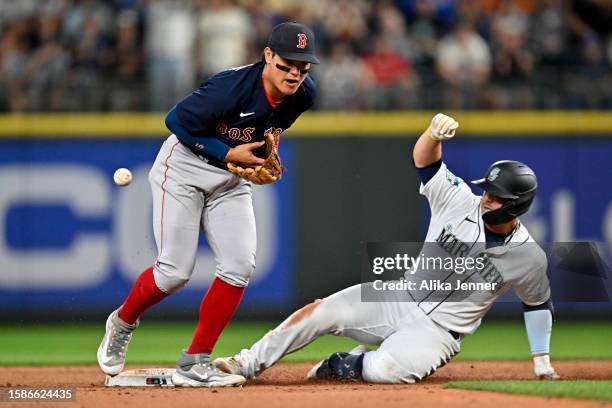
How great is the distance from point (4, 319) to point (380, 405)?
6382 millimetres

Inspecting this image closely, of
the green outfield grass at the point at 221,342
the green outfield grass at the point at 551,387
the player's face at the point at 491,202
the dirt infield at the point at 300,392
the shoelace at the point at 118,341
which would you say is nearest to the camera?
the dirt infield at the point at 300,392

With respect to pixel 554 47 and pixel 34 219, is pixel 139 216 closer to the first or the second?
pixel 34 219

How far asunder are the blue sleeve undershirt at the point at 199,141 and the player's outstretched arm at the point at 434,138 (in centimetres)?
110

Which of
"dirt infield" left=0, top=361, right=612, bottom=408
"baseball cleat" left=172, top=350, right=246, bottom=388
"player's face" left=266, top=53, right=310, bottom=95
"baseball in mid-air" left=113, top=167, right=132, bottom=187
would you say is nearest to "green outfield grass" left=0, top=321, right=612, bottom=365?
"dirt infield" left=0, top=361, right=612, bottom=408

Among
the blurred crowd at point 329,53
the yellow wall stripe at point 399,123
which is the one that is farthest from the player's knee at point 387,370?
the blurred crowd at point 329,53

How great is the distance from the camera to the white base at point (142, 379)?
6117 millimetres

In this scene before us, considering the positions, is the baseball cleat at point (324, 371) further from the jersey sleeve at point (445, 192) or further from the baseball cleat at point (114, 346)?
the baseball cleat at point (114, 346)

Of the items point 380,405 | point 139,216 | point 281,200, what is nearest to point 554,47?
point 281,200

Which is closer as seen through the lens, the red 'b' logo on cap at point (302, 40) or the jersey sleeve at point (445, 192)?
the red 'b' logo on cap at point (302, 40)

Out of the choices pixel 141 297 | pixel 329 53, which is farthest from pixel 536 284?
pixel 329 53

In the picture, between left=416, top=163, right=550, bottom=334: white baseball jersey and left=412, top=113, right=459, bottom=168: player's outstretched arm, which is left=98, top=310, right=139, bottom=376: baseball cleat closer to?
left=416, top=163, right=550, bottom=334: white baseball jersey

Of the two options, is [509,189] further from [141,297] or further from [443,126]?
[141,297]

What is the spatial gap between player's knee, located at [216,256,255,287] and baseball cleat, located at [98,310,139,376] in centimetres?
69

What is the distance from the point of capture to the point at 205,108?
588 cm
